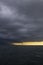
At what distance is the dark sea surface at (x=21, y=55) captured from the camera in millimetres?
4172

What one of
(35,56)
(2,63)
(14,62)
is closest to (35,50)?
(35,56)

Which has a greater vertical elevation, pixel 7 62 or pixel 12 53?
pixel 12 53

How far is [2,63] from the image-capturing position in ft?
13.5

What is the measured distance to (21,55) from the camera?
442cm

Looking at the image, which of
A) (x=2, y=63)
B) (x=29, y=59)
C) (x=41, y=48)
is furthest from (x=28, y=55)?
(x=2, y=63)

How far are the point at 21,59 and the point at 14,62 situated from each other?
342mm

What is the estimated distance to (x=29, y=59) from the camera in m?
4.66

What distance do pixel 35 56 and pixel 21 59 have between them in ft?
2.02

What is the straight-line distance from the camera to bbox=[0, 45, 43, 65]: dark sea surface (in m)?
4.17

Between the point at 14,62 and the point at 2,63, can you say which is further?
the point at 14,62

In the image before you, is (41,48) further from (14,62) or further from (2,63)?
(2,63)

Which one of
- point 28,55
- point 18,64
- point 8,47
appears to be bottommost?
point 18,64

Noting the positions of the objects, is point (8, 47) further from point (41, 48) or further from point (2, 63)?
point (41, 48)

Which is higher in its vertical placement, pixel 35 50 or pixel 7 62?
pixel 35 50
